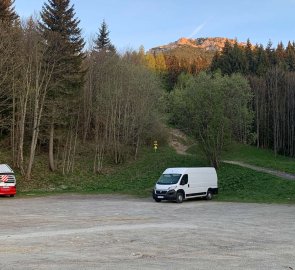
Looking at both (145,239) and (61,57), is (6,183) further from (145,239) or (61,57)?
(145,239)

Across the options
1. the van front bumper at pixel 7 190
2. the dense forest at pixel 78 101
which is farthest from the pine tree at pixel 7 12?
the van front bumper at pixel 7 190

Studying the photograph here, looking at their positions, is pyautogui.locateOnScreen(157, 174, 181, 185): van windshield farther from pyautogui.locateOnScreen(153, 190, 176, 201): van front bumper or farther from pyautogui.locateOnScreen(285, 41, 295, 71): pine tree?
pyautogui.locateOnScreen(285, 41, 295, 71): pine tree

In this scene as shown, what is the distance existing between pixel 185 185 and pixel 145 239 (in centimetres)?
1752

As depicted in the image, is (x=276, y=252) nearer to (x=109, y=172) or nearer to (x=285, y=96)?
(x=109, y=172)

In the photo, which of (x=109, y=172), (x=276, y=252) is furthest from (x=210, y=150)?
(x=276, y=252)

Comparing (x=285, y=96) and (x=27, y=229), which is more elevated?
(x=285, y=96)

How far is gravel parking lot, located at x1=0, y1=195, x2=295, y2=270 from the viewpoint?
1000 centimetres

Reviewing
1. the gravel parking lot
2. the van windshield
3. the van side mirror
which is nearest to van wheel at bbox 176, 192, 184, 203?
the van side mirror

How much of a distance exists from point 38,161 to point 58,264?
35.0 meters

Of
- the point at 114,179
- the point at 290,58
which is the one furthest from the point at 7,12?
the point at 290,58

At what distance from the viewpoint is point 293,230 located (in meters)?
16.2

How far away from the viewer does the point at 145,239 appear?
45.3 ft

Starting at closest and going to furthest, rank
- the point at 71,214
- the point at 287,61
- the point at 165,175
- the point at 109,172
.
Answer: the point at 71,214 < the point at 165,175 < the point at 109,172 < the point at 287,61

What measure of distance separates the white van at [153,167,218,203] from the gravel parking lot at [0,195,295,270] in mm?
6678
